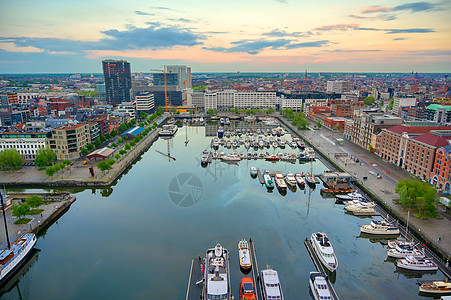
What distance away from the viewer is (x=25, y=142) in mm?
29453

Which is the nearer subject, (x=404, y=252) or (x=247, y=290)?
(x=247, y=290)

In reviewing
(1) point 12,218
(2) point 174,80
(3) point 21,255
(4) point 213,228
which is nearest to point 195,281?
(4) point 213,228

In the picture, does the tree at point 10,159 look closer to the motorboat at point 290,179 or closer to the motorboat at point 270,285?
the motorboat at point 290,179

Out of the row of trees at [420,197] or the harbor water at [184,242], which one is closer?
the harbor water at [184,242]

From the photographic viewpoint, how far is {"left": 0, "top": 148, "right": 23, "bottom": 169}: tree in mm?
26875

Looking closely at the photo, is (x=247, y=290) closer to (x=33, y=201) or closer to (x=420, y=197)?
(x=420, y=197)

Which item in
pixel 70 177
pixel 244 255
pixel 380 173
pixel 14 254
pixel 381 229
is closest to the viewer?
pixel 14 254

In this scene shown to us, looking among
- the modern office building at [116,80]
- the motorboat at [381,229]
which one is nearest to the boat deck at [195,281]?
the motorboat at [381,229]

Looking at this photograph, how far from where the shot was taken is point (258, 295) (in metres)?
12.6

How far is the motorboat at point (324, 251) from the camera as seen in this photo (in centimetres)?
1417

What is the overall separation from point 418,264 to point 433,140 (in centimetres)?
1408

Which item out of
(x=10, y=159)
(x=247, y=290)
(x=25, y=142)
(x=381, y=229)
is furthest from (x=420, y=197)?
(x=25, y=142)

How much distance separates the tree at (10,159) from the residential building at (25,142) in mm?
2220

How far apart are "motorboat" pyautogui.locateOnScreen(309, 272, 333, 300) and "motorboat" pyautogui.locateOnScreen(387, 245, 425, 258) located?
4.78 metres
